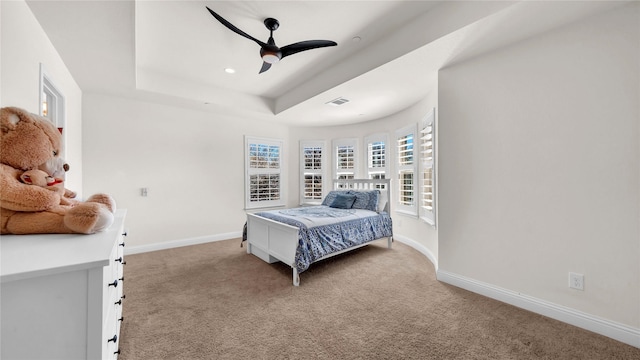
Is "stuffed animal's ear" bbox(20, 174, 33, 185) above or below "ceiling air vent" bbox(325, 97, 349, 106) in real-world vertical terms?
below

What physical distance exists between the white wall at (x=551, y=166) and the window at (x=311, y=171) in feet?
10.4

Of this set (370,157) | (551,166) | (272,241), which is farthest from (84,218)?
(370,157)

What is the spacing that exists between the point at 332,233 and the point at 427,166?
1.68 m

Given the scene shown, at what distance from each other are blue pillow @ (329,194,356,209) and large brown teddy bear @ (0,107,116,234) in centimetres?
341

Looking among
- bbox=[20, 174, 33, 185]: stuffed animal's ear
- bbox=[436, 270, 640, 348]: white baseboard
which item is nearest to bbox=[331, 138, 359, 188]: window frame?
bbox=[436, 270, 640, 348]: white baseboard

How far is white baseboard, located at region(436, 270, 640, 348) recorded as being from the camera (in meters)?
1.78

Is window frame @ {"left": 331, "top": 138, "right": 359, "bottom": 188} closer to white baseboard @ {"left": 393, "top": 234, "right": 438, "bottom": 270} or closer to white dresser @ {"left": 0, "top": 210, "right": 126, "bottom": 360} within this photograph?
white baseboard @ {"left": 393, "top": 234, "right": 438, "bottom": 270}

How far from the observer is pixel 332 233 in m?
3.17

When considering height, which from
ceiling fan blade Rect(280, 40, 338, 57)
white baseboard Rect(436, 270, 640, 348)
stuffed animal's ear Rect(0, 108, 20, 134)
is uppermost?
ceiling fan blade Rect(280, 40, 338, 57)

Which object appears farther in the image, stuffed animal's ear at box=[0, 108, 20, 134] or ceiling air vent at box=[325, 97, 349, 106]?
ceiling air vent at box=[325, 97, 349, 106]

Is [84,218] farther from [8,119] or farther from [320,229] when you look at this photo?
[320,229]

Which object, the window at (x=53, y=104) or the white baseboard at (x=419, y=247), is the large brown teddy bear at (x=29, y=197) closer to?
the window at (x=53, y=104)

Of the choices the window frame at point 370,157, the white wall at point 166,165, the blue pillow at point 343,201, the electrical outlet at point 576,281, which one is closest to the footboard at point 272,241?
the white wall at point 166,165

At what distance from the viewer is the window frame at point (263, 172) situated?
491 centimetres
